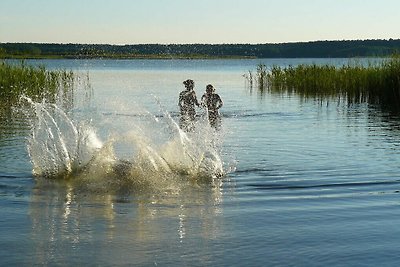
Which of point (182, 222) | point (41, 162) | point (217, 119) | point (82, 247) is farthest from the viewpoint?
point (217, 119)

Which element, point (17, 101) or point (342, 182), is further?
point (17, 101)

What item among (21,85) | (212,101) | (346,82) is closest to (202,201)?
(212,101)

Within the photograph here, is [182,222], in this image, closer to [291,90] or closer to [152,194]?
[152,194]

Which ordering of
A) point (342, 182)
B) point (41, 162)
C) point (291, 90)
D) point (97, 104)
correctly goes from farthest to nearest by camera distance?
point (291, 90) → point (97, 104) → point (41, 162) → point (342, 182)

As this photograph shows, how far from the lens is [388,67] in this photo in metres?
32.6

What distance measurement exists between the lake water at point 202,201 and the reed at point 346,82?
12.4 metres

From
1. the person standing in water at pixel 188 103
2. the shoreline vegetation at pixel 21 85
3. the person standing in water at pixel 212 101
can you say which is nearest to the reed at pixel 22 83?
the shoreline vegetation at pixel 21 85

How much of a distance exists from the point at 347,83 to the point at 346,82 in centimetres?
23

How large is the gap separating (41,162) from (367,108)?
65.6 feet

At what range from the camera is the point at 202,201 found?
37.5ft

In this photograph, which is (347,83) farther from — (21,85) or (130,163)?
(130,163)

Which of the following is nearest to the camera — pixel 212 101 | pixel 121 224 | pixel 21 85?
pixel 121 224

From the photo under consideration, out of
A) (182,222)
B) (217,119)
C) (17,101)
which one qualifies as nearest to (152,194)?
A: (182,222)

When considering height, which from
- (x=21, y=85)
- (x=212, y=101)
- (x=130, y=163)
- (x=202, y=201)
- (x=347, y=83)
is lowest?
(x=202, y=201)
